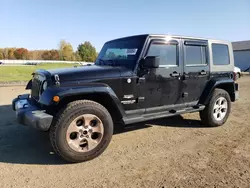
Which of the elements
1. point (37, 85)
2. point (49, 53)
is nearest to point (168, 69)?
point (37, 85)

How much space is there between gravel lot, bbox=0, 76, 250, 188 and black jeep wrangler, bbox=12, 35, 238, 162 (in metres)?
0.36

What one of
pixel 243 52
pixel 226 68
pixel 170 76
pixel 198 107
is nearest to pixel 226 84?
pixel 226 68

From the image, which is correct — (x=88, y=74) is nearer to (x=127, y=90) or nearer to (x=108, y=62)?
(x=127, y=90)

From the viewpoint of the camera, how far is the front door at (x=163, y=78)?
14.6ft

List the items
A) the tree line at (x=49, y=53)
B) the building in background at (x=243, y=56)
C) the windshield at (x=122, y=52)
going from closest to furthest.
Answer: the windshield at (x=122, y=52), the building in background at (x=243, y=56), the tree line at (x=49, y=53)

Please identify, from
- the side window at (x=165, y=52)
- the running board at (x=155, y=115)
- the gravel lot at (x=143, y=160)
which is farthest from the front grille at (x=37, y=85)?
the side window at (x=165, y=52)

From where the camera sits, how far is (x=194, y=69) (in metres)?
5.09

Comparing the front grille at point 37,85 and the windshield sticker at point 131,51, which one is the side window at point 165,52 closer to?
the windshield sticker at point 131,51

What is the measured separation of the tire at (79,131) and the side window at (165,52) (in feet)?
5.14

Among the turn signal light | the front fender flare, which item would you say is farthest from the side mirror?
the turn signal light

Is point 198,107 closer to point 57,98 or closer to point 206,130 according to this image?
point 206,130

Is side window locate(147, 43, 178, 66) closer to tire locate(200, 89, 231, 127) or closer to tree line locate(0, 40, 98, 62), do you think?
tire locate(200, 89, 231, 127)

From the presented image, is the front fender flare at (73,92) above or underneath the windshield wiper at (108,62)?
underneath

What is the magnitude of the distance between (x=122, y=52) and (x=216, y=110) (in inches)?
106
